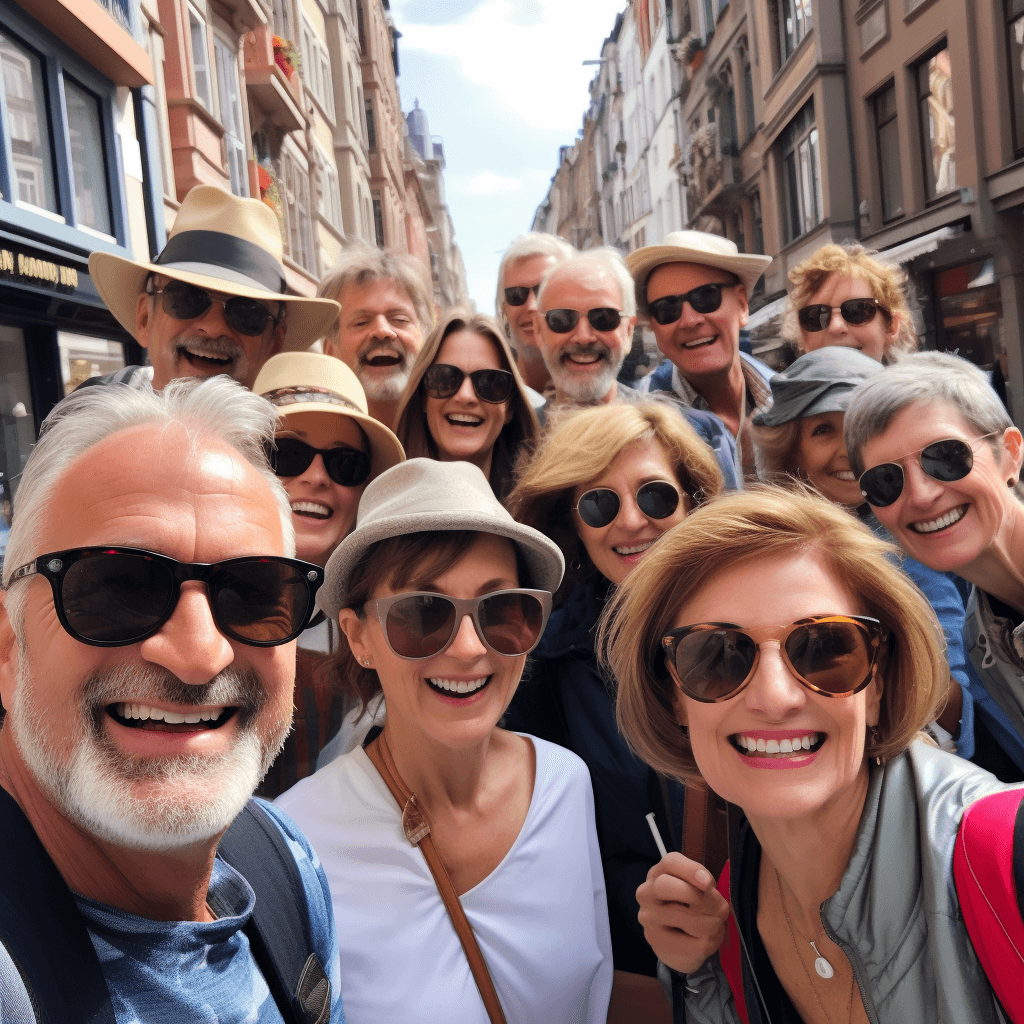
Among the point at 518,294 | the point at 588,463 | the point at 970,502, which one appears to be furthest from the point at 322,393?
the point at 518,294

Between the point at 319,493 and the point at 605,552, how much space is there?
103 centimetres

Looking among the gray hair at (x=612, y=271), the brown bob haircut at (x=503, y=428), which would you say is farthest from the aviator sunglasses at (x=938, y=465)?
the gray hair at (x=612, y=271)

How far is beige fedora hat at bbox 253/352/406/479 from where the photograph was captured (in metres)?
3.09

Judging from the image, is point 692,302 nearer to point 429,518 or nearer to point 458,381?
point 458,381

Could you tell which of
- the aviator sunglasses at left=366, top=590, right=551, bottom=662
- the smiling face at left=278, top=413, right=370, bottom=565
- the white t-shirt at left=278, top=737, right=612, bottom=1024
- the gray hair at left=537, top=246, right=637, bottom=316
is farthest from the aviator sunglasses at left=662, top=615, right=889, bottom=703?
the gray hair at left=537, top=246, right=637, bottom=316

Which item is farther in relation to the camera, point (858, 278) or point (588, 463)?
point (858, 278)

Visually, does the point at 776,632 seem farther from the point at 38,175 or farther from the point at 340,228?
the point at 340,228

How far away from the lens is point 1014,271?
12.8 metres

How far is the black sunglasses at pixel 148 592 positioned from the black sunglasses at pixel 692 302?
337 centimetres

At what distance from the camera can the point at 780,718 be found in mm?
1845

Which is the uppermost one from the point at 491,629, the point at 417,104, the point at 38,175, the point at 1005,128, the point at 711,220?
the point at 417,104

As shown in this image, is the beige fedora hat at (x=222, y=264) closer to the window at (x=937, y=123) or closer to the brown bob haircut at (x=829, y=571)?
→ the brown bob haircut at (x=829, y=571)

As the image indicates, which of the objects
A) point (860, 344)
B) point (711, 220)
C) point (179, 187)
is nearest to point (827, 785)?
point (860, 344)

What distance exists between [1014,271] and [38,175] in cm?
1272
